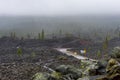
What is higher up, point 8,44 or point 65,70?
point 65,70

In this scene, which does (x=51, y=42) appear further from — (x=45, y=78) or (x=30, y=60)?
(x=45, y=78)

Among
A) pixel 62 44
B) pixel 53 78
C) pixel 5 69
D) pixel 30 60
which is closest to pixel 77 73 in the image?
pixel 53 78

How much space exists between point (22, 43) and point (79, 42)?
27510mm

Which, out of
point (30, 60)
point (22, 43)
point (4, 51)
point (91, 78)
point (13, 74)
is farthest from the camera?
point (22, 43)

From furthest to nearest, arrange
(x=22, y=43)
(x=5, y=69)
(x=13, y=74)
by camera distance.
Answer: (x=22, y=43) < (x=5, y=69) < (x=13, y=74)

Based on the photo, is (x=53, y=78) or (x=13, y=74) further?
(x=13, y=74)

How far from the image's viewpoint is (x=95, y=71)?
3769cm

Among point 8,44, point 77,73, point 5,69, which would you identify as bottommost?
point 8,44

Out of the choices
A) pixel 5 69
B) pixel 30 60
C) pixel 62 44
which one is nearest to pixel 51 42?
pixel 62 44

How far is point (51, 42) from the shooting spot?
12700cm

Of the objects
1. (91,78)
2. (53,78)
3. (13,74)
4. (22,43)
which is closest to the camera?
(91,78)

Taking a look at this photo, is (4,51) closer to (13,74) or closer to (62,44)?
(62,44)

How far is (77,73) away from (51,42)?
88.8 meters

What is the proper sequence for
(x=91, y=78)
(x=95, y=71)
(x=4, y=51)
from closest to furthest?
1. (x=91, y=78)
2. (x=95, y=71)
3. (x=4, y=51)
